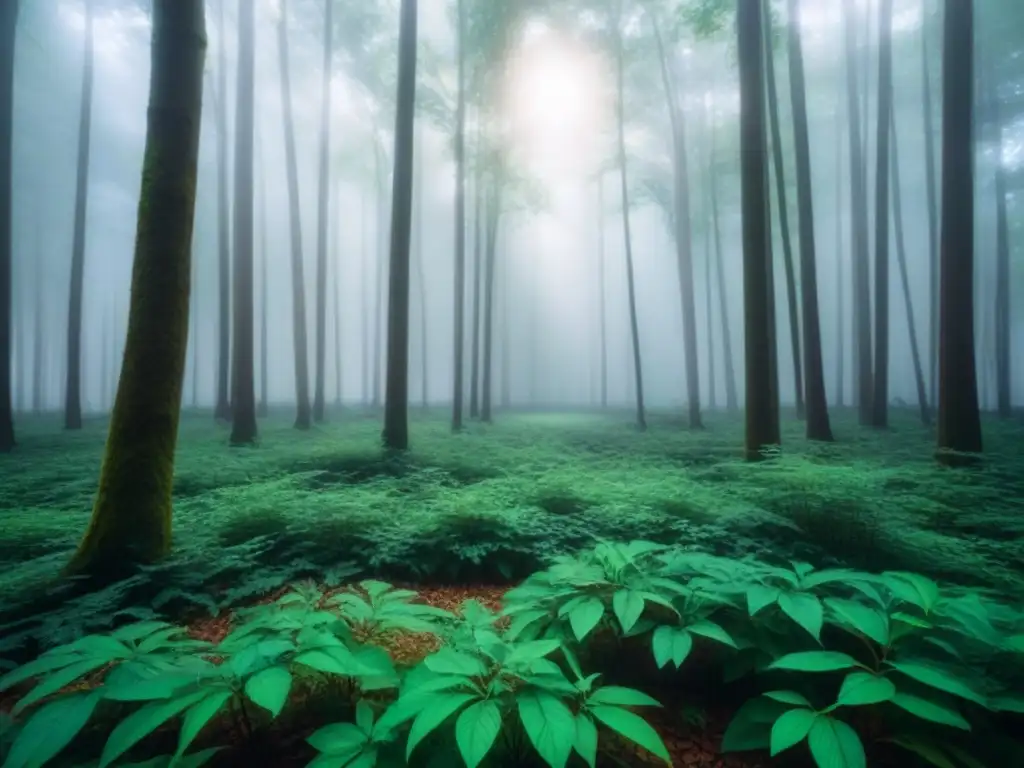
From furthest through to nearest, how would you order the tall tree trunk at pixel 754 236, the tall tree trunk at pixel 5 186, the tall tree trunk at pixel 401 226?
the tall tree trunk at pixel 5 186, the tall tree trunk at pixel 401 226, the tall tree trunk at pixel 754 236

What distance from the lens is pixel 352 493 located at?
593cm

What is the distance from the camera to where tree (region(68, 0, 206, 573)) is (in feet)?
12.2

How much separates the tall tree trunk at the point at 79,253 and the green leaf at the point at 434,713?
1780cm

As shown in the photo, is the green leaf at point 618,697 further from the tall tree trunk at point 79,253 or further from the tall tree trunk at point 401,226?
the tall tree trunk at point 79,253

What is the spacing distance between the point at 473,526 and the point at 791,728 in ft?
11.6

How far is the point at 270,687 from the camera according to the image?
1.54 m

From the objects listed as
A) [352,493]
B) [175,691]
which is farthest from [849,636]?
[352,493]

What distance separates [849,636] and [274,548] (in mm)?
4554

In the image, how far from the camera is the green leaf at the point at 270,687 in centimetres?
147

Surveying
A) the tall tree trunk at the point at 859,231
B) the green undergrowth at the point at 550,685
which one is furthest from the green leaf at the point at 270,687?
the tall tree trunk at the point at 859,231

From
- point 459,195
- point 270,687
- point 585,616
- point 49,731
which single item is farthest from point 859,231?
point 49,731

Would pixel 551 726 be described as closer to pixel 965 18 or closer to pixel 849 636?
pixel 849 636

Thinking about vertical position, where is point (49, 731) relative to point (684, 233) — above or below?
below

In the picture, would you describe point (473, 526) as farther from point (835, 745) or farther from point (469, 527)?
point (835, 745)
